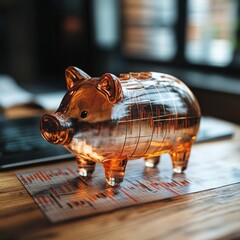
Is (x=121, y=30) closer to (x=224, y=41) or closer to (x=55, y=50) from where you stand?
(x=55, y=50)

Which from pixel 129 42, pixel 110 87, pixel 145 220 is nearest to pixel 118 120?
pixel 110 87

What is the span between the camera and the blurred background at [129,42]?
1.80 meters

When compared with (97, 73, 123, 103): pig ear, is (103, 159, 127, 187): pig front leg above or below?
below

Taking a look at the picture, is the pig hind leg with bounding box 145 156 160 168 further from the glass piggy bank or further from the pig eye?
the pig eye

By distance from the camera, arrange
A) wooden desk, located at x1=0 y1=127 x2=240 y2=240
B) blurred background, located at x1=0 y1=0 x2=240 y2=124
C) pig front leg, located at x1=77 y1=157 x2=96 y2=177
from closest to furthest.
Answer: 1. wooden desk, located at x1=0 y1=127 x2=240 y2=240
2. pig front leg, located at x1=77 y1=157 x2=96 y2=177
3. blurred background, located at x1=0 y1=0 x2=240 y2=124

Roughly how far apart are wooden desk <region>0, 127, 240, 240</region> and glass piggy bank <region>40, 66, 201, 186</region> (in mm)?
Result: 106

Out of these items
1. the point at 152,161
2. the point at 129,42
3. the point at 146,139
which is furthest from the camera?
the point at 129,42

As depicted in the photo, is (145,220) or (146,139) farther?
(146,139)

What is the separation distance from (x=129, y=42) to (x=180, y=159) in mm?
1827

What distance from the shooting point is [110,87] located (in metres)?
0.66

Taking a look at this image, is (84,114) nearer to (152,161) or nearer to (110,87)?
(110,87)

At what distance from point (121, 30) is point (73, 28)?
40 cm

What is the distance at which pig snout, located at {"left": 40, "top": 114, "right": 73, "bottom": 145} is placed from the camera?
2.15 feet

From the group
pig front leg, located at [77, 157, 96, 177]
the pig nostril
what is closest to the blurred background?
pig front leg, located at [77, 157, 96, 177]
